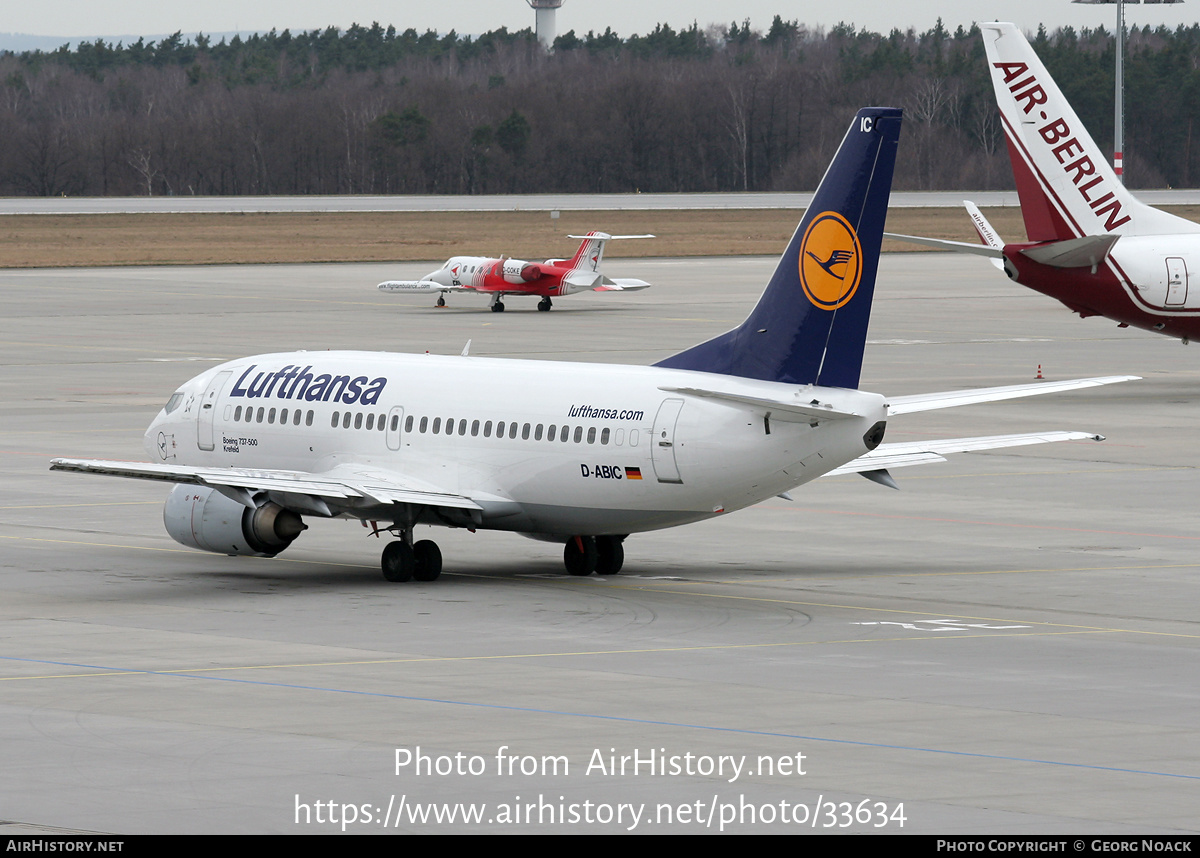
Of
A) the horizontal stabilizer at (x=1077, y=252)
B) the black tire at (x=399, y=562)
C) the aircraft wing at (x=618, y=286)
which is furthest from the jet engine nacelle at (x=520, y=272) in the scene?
the black tire at (x=399, y=562)

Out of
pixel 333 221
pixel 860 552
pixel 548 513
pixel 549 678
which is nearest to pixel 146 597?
pixel 548 513

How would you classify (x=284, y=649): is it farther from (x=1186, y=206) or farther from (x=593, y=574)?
(x=1186, y=206)

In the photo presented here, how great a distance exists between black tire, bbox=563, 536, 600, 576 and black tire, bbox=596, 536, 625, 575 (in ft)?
0.24

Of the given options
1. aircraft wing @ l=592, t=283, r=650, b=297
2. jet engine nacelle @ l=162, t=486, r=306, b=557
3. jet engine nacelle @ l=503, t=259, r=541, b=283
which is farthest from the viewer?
aircraft wing @ l=592, t=283, r=650, b=297

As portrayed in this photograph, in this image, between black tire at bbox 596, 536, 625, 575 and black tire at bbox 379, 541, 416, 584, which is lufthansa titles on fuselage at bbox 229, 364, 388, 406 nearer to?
black tire at bbox 379, 541, 416, 584

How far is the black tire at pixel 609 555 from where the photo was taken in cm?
3145

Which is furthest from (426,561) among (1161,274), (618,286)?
(618,286)

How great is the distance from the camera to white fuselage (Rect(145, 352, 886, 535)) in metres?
28.8

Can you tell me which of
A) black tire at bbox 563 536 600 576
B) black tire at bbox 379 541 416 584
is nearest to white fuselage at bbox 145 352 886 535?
black tire at bbox 563 536 600 576

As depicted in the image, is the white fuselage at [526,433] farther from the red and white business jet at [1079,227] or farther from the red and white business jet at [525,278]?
the red and white business jet at [525,278]

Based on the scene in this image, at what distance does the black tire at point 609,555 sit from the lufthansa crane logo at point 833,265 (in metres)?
5.16

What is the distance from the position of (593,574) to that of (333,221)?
14232cm

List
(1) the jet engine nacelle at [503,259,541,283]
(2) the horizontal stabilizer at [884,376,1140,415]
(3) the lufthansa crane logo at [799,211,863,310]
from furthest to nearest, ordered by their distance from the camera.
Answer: (1) the jet engine nacelle at [503,259,541,283] < (2) the horizontal stabilizer at [884,376,1140,415] < (3) the lufthansa crane logo at [799,211,863,310]

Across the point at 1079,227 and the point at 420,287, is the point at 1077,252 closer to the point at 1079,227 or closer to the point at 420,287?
the point at 1079,227
